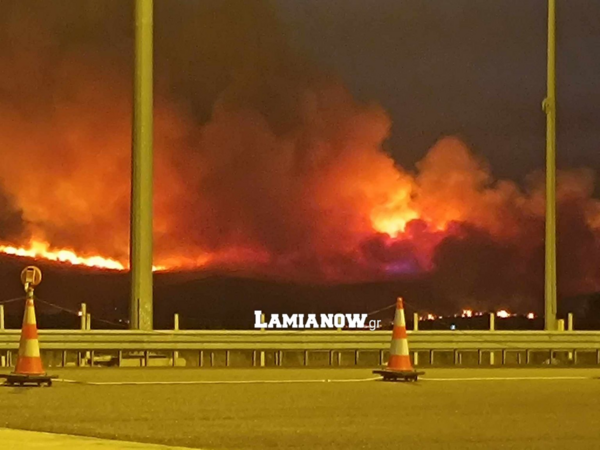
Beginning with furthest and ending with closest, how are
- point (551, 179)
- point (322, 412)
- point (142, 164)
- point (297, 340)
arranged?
point (551, 179) → point (297, 340) → point (142, 164) → point (322, 412)

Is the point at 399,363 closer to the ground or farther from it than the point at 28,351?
closer to the ground

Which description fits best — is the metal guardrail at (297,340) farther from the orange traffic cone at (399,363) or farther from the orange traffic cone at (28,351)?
the orange traffic cone at (399,363)

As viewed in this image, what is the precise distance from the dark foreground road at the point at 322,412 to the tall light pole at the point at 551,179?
8633 millimetres

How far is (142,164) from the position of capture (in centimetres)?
2328

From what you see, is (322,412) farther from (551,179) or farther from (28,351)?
(551,179)

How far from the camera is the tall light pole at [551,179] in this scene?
2711 cm

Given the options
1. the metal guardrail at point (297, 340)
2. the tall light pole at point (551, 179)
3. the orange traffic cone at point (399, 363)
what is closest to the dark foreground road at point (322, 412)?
the orange traffic cone at point (399, 363)

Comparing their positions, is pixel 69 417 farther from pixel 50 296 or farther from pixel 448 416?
pixel 50 296

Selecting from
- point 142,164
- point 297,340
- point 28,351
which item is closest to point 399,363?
point 28,351

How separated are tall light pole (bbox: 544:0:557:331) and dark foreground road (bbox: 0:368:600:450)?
28.3ft

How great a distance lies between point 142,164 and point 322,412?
10621mm

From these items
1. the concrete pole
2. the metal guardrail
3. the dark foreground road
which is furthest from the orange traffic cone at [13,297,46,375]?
the concrete pole

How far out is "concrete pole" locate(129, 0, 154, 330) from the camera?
23031mm

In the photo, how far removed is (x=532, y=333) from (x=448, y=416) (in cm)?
1224
